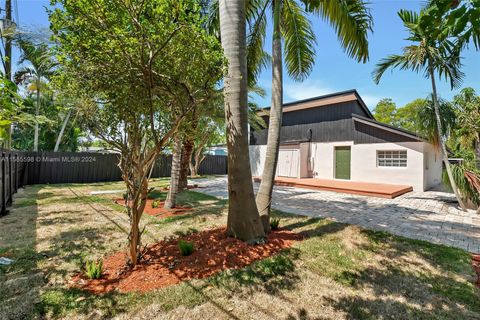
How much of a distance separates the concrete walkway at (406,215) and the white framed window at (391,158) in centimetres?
251

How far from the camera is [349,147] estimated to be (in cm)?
1331

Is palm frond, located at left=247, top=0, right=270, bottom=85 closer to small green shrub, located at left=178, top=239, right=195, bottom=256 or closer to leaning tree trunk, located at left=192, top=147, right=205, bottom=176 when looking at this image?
small green shrub, located at left=178, top=239, right=195, bottom=256

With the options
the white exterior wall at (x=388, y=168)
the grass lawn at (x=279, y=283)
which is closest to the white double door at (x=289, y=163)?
the white exterior wall at (x=388, y=168)

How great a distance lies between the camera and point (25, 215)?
6.18 m

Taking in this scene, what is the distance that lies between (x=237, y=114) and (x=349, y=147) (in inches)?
455

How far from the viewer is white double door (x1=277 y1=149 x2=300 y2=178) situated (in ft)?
49.1

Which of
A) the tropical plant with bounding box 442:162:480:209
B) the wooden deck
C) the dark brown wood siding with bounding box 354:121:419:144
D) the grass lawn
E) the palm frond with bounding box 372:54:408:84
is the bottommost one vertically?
the grass lawn

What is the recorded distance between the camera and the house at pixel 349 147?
1111 cm

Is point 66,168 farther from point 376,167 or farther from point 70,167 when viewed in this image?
point 376,167

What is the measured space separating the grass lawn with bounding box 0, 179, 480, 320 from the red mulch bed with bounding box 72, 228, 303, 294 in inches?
6.3

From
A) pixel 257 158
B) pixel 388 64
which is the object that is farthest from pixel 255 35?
pixel 257 158

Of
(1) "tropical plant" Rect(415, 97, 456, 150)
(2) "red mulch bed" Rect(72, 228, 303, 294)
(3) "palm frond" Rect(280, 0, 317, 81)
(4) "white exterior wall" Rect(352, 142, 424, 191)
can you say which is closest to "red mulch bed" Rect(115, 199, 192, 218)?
(2) "red mulch bed" Rect(72, 228, 303, 294)

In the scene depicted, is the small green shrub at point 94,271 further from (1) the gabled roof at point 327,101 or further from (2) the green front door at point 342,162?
(1) the gabled roof at point 327,101

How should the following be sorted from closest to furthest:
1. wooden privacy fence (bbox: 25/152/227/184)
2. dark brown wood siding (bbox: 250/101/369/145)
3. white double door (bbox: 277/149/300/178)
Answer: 1. wooden privacy fence (bbox: 25/152/227/184)
2. dark brown wood siding (bbox: 250/101/369/145)
3. white double door (bbox: 277/149/300/178)
